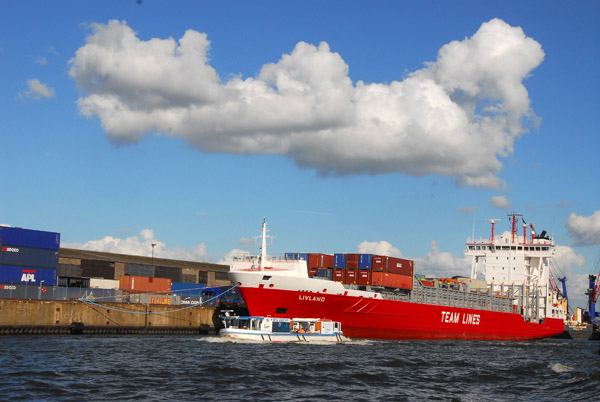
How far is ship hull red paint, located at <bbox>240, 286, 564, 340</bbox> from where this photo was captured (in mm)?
51031

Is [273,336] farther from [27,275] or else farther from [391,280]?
[27,275]

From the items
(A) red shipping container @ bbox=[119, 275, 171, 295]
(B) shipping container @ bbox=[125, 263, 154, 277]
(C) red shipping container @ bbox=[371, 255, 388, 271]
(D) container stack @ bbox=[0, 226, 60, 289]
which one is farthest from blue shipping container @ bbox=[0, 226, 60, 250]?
(C) red shipping container @ bbox=[371, 255, 388, 271]

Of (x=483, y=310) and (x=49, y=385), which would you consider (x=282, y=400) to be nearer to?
(x=49, y=385)

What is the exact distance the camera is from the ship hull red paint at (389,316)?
51031 mm

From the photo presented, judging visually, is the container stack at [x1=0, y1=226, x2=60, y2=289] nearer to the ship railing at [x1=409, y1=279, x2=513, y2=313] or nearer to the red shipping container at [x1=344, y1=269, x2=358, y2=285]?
the red shipping container at [x1=344, y1=269, x2=358, y2=285]

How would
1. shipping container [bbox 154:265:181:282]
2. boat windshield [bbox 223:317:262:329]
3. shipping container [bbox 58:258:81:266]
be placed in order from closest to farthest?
boat windshield [bbox 223:317:262:329], shipping container [bbox 58:258:81:266], shipping container [bbox 154:265:181:282]

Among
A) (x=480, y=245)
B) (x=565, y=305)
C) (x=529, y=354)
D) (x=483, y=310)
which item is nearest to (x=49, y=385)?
(x=529, y=354)

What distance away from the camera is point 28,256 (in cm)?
5659

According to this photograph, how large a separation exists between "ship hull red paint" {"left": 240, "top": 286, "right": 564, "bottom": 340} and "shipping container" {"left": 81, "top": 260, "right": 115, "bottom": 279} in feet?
87.9

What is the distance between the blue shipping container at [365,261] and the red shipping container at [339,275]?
1.74 m

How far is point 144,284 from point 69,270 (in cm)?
864

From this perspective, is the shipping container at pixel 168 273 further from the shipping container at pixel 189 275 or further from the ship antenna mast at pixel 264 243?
the ship antenna mast at pixel 264 243

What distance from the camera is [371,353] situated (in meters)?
44.0

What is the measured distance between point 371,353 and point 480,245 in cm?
4648
